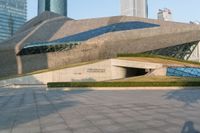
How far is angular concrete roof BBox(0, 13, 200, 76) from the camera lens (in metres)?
48.1

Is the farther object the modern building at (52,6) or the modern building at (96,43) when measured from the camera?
the modern building at (52,6)

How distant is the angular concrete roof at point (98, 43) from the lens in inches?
1895

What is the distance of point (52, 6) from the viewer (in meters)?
145

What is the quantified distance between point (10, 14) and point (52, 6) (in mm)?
55435

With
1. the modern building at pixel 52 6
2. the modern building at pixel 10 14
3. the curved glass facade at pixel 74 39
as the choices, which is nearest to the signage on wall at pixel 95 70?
the curved glass facade at pixel 74 39

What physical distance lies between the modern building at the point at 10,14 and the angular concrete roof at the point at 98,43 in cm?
4079

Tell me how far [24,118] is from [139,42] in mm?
39883

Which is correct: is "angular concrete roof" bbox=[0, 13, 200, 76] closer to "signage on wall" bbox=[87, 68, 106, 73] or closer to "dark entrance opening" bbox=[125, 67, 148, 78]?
"dark entrance opening" bbox=[125, 67, 148, 78]

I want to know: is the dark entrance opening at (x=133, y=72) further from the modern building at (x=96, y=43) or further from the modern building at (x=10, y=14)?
the modern building at (x=10, y=14)

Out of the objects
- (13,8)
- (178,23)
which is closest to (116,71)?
(178,23)

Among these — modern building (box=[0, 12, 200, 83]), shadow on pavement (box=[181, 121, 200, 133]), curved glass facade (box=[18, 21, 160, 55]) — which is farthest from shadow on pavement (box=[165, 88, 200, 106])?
curved glass facade (box=[18, 21, 160, 55])

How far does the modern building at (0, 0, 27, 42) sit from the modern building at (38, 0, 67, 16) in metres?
→ 26.5

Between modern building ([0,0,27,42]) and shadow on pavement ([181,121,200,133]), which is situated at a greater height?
modern building ([0,0,27,42])

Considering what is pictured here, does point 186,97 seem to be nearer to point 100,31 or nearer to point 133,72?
point 133,72
